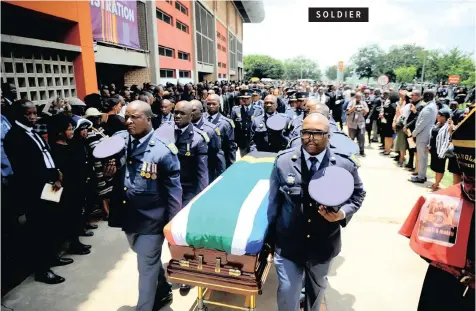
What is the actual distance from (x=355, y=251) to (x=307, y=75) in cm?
11446

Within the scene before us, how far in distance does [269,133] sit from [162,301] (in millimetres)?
2794

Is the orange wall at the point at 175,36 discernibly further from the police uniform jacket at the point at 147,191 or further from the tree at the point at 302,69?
the tree at the point at 302,69

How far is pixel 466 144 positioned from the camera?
1646 mm

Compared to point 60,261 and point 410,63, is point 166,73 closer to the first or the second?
point 60,261

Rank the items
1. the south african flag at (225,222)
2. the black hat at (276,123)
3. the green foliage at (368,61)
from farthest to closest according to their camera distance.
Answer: the green foliage at (368,61)
the black hat at (276,123)
the south african flag at (225,222)

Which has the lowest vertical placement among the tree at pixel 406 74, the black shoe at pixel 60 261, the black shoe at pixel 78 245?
the black shoe at pixel 60 261

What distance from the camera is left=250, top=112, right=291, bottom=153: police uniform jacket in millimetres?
4949

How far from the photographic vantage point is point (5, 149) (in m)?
3.34

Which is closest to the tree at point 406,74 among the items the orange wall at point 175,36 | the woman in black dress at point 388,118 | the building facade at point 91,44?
the building facade at point 91,44

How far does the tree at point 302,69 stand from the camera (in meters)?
104

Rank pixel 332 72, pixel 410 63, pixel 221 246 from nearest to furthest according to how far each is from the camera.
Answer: pixel 221 246 < pixel 410 63 < pixel 332 72

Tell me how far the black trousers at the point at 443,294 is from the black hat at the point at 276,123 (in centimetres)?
311

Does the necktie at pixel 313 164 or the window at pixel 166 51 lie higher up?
the window at pixel 166 51

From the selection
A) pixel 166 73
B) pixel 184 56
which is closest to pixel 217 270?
pixel 166 73
